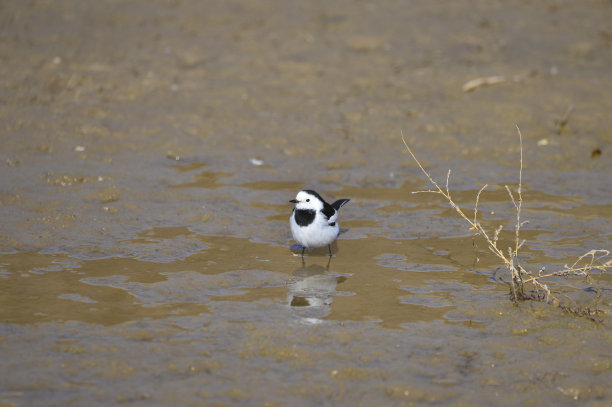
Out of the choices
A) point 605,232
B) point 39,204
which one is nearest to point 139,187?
point 39,204

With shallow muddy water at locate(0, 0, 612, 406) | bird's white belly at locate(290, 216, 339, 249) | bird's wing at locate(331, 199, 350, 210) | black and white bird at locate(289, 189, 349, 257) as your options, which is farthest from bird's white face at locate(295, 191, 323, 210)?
bird's wing at locate(331, 199, 350, 210)

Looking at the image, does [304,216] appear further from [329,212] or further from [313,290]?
[313,290]

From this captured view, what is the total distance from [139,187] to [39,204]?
3.92 feet

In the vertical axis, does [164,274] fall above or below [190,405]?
above

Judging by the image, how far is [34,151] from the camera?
1016 cm

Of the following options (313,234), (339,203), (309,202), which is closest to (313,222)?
(313,234)

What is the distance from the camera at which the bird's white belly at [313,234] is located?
743cm

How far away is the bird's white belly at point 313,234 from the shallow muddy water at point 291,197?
26 centimetres

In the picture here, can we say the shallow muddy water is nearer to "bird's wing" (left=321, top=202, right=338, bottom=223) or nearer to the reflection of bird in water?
the reflection of bird in water

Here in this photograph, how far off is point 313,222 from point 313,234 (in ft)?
0.39

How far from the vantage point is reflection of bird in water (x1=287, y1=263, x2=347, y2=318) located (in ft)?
21.3

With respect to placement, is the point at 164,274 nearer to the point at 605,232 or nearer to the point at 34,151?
the point at 34,151

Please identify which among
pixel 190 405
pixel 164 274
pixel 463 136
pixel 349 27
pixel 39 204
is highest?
pixel 349 27

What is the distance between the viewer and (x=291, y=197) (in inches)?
368
